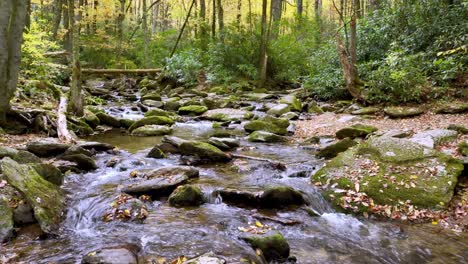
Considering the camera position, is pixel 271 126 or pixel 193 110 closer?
pixel 271 126

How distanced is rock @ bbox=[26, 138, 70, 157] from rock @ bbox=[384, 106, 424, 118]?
28.7 ft

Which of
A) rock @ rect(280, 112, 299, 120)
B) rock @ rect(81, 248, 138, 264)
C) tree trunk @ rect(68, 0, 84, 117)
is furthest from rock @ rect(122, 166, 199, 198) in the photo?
rock @ rect(280, 112, 299, 120)

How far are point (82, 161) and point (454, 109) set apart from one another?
9296mm

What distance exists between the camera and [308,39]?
20.9m

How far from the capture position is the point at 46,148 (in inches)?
277

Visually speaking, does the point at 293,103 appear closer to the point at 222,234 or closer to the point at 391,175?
the point at 391,175

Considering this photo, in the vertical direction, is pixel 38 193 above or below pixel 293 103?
below

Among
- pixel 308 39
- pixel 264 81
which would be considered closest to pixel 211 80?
pixel 264 81

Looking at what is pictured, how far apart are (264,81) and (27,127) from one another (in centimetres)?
1213

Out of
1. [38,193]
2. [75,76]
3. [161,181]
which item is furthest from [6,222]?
[75,76]

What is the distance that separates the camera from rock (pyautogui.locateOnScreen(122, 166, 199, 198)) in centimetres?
546

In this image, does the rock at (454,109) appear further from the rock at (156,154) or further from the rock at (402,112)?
the rock at (156,154)

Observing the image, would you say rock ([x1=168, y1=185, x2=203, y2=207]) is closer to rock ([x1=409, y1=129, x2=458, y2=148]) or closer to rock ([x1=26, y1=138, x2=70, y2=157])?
rock ([x1=26, y1=138, x2=70, y2=157])

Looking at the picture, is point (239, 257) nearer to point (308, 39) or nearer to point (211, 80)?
point (211, 80)
